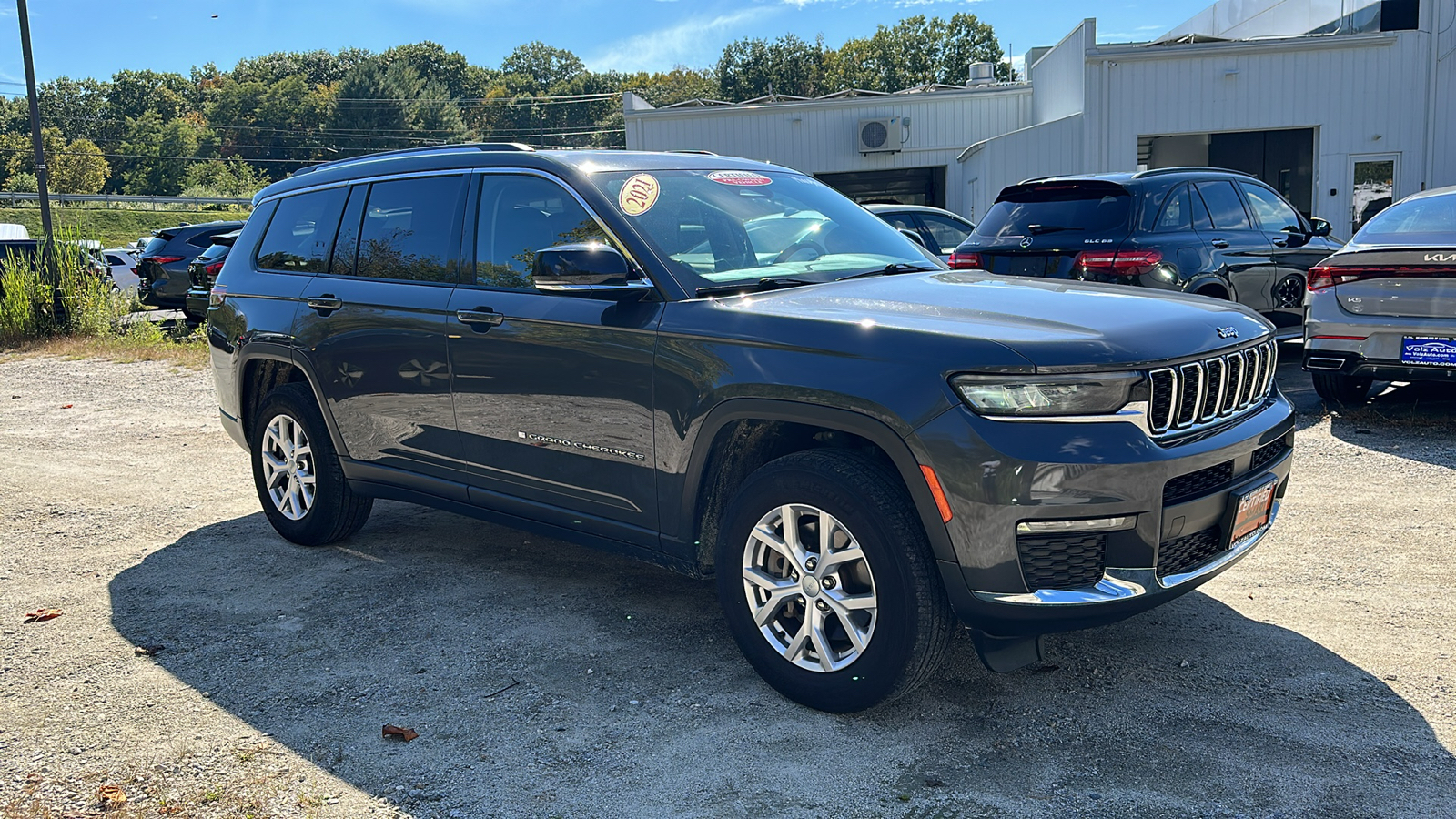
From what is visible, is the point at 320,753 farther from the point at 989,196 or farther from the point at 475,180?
the point at 989,196

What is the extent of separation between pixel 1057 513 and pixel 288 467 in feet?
13.3

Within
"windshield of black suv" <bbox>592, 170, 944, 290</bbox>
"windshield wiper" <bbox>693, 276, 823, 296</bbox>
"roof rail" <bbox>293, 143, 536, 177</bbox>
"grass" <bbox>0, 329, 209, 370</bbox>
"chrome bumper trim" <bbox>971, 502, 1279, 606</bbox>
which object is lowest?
"grass" <bbox>0, 329, 209, 370</bbox>

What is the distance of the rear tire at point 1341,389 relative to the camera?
816 centimetres

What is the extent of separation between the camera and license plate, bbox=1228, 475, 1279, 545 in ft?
11.4

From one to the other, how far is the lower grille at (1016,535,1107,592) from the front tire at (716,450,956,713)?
0.29 m

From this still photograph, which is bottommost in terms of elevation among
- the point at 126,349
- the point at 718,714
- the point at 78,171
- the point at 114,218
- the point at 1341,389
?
the point at 718,714

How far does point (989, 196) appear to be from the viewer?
21875 millimetres

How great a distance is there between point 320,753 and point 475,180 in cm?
237

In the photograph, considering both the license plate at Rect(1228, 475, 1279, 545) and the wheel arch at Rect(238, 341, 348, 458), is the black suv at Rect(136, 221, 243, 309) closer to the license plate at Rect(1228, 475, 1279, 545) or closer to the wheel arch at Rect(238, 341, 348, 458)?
the wheel arch at Rect(238, 341, 348, 458)

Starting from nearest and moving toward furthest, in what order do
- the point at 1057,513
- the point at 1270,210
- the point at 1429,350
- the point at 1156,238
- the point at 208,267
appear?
the point at 1057,513 < the point at 1429,350 < the point at 1156,238 < the point at 1270,210 < the point at 208,267

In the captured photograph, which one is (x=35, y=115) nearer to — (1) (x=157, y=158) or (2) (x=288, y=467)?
(2) (x=288, y=467)

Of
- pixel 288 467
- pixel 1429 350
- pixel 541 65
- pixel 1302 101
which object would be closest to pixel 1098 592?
pixel 288 467

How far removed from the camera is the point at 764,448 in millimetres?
3875

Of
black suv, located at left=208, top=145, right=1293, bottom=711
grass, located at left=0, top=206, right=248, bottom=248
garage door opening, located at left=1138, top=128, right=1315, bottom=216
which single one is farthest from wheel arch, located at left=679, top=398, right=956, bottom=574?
grass, located at left=0, top=206, right=248, bottom=248
